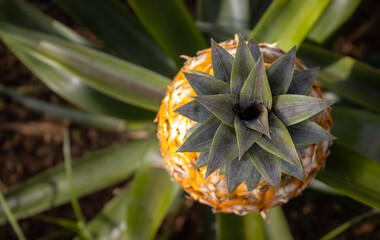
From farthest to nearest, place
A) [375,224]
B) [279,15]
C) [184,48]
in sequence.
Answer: [375,224] → [184,48] → [279,15]

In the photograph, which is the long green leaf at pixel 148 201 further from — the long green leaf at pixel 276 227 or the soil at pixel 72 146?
the soil at pixel 72 146

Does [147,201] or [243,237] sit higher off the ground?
[147,201]

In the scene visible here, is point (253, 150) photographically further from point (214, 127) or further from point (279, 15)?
point (279, 15)

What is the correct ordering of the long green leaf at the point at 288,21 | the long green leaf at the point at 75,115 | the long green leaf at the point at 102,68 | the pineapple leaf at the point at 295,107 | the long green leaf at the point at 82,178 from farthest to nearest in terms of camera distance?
the long green leaf at the point at 75,115 → the long green leaf at the point at 82,178 → the long green leaf at the point at 102,68 → the long green leaf at the point at 288,21 → the pineapple leaf at the point at 295,107

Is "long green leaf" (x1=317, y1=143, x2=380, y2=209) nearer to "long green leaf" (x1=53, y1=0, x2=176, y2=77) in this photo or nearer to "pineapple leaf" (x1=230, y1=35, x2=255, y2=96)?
"pineapple leaf" (x1=230, y1=35, x2=255, y2=96)

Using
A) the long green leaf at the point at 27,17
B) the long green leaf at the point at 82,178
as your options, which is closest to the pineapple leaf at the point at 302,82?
the long green leaf at the point at 82,178

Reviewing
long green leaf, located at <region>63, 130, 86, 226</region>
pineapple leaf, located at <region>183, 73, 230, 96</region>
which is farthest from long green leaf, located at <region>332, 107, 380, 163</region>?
long green leaf, located at <region>63, 130, 86, 226</region>

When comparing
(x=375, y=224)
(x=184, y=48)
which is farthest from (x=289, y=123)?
(x=375, y=224)
